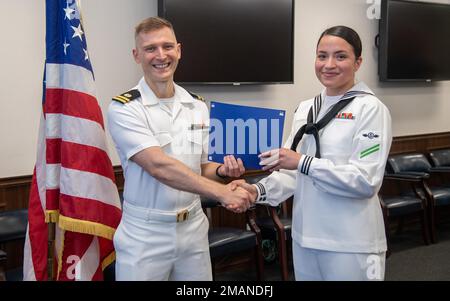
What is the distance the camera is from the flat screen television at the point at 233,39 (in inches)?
151

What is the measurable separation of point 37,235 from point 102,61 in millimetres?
1436

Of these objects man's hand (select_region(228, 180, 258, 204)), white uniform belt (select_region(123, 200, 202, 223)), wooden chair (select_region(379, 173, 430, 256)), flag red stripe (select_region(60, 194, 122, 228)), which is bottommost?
wooden chair (select_region(379, 173, 430, 256))

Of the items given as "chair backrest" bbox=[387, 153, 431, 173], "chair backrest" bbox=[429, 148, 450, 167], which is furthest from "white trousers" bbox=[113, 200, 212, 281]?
"chair backrest" bbox=[429, 148, 450, 167]

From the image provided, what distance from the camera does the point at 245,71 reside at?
165 inches

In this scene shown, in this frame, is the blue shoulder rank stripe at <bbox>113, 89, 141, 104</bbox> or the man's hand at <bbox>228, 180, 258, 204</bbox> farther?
the man's hand at <bbox>228, 180, 258, 204</bbox>

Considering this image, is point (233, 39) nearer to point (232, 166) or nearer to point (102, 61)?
point (102, 61)

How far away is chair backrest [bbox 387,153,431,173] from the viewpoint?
508cm

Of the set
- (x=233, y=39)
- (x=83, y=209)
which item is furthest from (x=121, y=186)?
A: (x=233, y=39)

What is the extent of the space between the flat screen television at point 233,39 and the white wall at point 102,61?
0.20m

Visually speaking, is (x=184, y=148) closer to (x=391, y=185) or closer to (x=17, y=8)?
(x=17, y=8)

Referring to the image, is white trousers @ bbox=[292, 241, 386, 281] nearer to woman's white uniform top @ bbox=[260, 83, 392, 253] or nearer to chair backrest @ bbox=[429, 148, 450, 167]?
woman's white uniform top @ bbox=[260, 83, 392, 253]

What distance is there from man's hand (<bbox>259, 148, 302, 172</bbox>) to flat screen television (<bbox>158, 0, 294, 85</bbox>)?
1.94m

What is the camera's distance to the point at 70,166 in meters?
2.51
